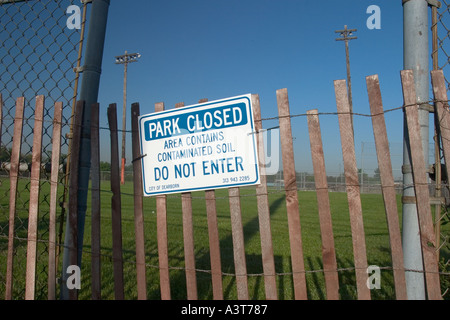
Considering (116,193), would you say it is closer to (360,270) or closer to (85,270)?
(360,270)

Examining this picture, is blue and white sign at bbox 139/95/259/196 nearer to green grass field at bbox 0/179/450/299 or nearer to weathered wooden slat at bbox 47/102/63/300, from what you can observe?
green grass field at bbox 0/179/450/299

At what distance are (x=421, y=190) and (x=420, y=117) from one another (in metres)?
0.44

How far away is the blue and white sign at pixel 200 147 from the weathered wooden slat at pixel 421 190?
0.95 meters

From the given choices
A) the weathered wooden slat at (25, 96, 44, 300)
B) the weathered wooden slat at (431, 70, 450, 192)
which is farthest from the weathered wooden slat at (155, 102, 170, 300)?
the weathered wooden slat at (431, 70, 450, 192)

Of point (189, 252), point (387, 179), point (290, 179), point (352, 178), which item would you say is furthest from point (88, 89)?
point (387, 179)

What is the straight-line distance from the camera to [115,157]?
277cm

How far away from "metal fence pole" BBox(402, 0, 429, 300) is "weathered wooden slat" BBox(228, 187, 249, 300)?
1025mm

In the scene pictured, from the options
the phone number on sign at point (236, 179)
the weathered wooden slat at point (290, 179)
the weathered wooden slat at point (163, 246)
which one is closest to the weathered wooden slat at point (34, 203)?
the weathered wooden slat at point (163, 246)

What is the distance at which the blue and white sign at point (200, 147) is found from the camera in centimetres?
242

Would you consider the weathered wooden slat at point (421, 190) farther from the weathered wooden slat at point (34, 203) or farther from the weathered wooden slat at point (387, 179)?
the weathered wooden slat at point (34, 203)

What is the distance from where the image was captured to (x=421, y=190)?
2150 millimetres

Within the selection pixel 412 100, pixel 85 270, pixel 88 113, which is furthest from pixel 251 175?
pixel 85 270

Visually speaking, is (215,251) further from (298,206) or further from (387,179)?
(387,179)
